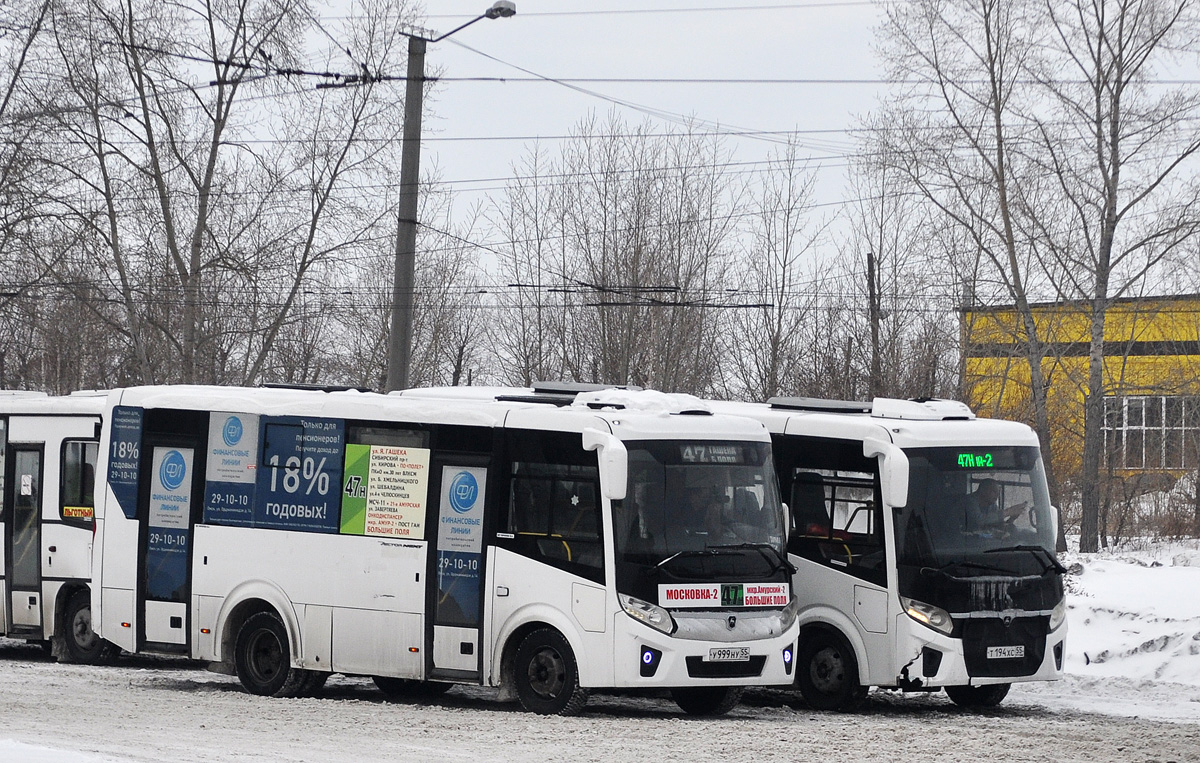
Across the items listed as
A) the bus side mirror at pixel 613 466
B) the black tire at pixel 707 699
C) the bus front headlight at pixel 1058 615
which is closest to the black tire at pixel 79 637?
the black tire at pixel 707 699

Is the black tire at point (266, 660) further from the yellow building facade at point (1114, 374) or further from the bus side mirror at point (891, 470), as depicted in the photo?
the yellow building facade at point (1114, 374)

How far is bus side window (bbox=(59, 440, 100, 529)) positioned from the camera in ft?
59.8

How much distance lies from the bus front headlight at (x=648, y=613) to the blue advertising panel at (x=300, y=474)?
10.7 ft

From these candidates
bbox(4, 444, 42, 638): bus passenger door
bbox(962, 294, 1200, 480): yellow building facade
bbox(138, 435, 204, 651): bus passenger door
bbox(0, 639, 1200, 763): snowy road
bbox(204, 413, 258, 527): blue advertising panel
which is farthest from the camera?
bbox(962, 294, 1200, 480): yellow building facade

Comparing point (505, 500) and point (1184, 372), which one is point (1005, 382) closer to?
point (1184, 372)

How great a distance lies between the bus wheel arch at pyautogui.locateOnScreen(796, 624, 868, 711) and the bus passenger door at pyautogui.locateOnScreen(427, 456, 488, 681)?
3.19 meters

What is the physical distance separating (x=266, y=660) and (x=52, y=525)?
16.2ft

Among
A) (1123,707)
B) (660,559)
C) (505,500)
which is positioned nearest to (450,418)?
(505,500)

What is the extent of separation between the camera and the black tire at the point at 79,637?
18.0 meters

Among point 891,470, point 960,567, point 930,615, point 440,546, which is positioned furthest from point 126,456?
point 960,567

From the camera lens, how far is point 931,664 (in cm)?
1373

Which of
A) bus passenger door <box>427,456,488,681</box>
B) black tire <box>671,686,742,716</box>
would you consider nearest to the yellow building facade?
black tire <box>671,686,742,716</box>

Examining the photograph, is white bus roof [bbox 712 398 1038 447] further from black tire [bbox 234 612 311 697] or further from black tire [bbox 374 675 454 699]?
black tire [bbox 234 612 311 697]

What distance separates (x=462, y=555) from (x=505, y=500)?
646 millimetres
